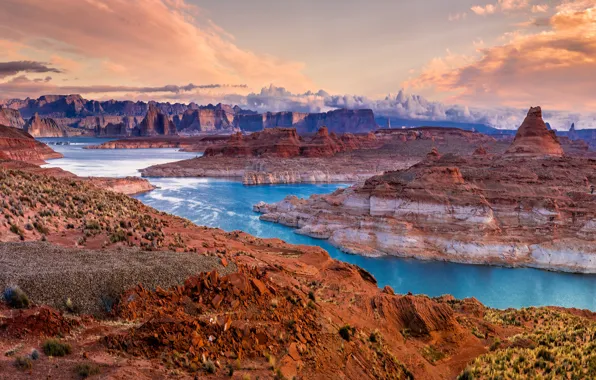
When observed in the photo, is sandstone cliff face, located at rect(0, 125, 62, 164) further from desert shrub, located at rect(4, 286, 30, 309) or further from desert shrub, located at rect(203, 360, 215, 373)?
desert shrub, located at rect(203, 360, 215, 373)

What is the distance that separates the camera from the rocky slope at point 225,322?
7969 mm

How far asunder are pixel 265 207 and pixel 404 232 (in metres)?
25.1

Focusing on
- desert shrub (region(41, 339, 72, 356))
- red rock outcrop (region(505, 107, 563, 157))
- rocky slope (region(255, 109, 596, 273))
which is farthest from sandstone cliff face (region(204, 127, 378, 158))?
desert shrub (region(41, 339, 72, 356))

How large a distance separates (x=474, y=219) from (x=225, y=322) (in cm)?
3183

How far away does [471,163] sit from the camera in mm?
51500

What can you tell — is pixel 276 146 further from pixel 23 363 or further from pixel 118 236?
pixel 23 363

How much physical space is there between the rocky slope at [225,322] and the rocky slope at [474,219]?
15.5 metres

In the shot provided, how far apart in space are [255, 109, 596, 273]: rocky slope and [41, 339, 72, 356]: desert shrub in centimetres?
3015

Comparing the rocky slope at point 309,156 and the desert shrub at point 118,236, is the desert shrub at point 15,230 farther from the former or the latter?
the rocky slope at point 309,156

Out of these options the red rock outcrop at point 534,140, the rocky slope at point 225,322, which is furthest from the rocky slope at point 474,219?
the red rock outcrop at point 534,140

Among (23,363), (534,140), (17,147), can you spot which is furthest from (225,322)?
(17,147)

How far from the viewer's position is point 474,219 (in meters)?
34.8

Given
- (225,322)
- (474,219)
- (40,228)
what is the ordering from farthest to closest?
1. (474,219)
2. (40,228)
3. (225,322)

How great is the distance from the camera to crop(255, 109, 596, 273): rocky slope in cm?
3306
